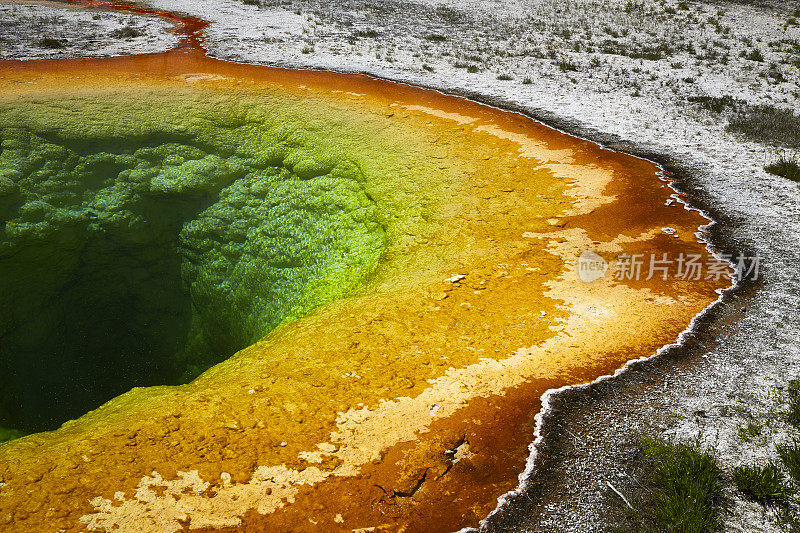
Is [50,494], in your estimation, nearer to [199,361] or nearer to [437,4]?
[199,361]

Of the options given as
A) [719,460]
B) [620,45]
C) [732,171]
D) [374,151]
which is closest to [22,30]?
[374,151]

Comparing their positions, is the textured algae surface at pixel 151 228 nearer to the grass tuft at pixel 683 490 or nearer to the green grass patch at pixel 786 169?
the grass tuft at pixel 683 490

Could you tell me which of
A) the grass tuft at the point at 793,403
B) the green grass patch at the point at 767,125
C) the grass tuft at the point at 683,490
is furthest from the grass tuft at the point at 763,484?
the green grass patch at the point at 767,125

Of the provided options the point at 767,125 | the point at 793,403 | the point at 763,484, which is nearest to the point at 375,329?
the point at 763,484

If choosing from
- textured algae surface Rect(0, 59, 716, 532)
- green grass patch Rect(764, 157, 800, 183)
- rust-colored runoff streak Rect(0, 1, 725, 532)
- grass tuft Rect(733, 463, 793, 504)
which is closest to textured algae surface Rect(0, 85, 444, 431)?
textured algae surface Rect(0, 59, 716, 532)

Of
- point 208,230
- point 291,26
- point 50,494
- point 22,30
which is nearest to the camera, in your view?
point 50,494

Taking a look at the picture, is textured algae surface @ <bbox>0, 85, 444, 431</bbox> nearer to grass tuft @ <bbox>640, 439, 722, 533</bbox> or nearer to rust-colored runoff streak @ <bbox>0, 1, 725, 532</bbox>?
rust-colored runoff streak @ <bbox>0, 1, 725, 532</bbox>
